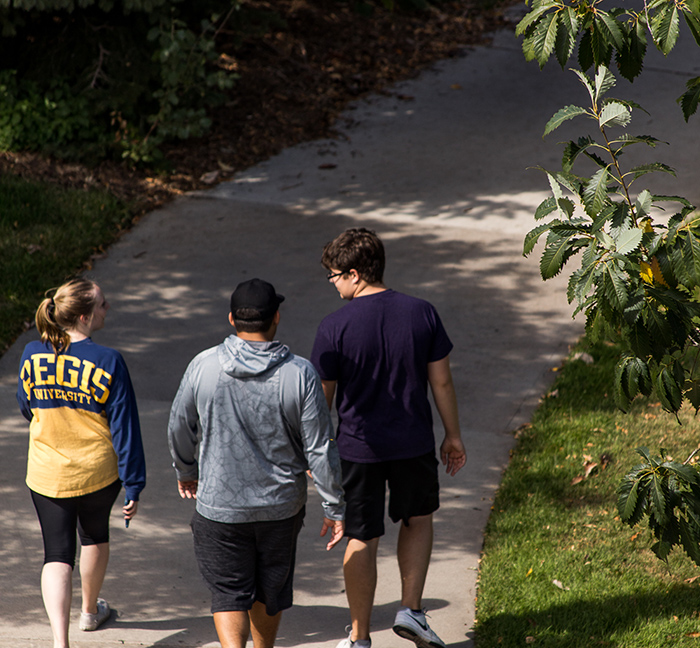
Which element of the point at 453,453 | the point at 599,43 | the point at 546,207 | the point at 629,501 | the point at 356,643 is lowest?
the point at 356,643

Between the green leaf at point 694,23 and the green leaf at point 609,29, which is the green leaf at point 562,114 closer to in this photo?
the green leaf at point 609,29

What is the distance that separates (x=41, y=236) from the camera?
293 inches

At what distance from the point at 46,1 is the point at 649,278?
675 cm

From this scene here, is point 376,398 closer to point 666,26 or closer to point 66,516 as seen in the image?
point 66,516

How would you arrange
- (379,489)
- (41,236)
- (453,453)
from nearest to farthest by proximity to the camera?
(379,489)
(453,453)
(41,236)

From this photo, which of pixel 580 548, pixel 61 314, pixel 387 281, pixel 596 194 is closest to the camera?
pixel 596 194

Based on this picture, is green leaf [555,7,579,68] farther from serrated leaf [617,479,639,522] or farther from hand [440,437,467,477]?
hand [440,437,467,477]

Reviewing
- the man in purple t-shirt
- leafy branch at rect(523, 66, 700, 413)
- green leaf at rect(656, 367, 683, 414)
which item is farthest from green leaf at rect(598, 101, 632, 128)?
the man in purple t-shirt

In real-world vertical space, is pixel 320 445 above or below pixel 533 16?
below

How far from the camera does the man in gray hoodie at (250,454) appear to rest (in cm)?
319

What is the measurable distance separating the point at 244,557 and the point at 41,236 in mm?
4998

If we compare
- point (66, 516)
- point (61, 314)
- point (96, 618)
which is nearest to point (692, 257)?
point (61, 314)

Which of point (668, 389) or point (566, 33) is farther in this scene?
point (668, 389)

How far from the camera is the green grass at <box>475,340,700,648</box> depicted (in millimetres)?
3904
